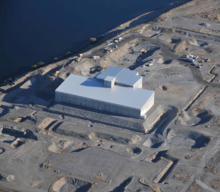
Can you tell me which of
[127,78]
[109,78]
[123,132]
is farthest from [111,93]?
[123,132]

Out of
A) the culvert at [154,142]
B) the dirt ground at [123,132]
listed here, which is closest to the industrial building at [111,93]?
the dirt ground at [123,132]

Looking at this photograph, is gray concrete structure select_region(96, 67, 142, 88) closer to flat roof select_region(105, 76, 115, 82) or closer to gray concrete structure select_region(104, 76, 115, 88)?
gray concrete structure select_region(104, 76, 115, 88)

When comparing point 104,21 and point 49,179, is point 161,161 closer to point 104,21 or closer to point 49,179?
point 49,179

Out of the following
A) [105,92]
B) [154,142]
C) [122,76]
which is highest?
[122,76]

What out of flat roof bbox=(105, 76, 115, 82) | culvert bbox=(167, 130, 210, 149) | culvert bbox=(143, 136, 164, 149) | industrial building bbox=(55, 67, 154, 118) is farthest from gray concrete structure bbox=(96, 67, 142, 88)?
culvert bbox=(167, 130, 210, 149)

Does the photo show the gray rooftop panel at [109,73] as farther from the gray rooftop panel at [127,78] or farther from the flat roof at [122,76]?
the gray rooftop panel at [127,78]

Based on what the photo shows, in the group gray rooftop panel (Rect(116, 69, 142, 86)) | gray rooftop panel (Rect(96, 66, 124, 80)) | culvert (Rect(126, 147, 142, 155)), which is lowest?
culvert (Rect(126, 147, 142, 155))

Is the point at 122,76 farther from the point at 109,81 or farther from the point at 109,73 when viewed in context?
the point at 109,81
